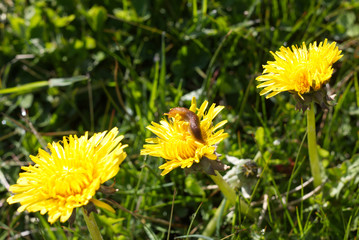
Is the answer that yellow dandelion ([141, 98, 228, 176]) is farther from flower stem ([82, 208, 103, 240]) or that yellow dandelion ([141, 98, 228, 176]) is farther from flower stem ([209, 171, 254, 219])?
flower stem ([82, 208, 103, 240])

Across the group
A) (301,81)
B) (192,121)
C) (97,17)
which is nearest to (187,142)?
(192,121)

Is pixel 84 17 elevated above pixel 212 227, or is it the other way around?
pixel 84 17

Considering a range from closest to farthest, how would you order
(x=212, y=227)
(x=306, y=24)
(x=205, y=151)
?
(x=205, y=151) → (x=212, y=227) → (x=306, y=24)

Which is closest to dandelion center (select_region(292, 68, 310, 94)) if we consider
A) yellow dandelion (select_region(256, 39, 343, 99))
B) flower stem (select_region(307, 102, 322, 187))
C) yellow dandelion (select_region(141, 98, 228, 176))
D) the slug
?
yellow dandelion (select_region(256, 39, 343, 99))

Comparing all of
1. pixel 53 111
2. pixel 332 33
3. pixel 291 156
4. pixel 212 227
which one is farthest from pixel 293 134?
pixel 53 111

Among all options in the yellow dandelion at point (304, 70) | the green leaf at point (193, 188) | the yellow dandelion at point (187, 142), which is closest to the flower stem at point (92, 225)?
the yellow dandelion at point (187, 142)

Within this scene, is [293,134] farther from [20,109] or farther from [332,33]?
[20,109]

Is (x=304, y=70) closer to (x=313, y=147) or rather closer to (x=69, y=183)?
(x=313, y=147)
